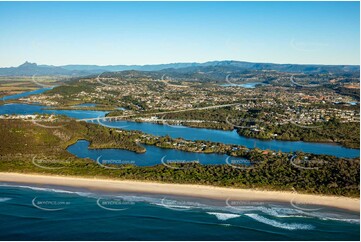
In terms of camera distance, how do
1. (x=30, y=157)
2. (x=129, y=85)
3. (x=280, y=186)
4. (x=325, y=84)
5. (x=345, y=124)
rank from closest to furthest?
(x=280, y=186) < (x=30, y=157) < (x=345, y=124) < (x=129, y=85) < (x=325, y=84)

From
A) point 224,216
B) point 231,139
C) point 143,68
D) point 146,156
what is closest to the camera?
point 224,216

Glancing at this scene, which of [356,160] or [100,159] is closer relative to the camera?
[356,160]

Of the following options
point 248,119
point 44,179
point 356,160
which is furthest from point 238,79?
point 44,179

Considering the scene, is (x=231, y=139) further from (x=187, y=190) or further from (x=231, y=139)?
(x=187, y=190)

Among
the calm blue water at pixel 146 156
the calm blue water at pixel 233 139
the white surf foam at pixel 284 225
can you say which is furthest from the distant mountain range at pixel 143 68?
the white surf foam at pixel 284 225

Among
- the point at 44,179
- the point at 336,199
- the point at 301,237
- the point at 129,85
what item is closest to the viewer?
the point at 301,237

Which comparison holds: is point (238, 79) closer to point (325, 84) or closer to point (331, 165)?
point (325, 84)

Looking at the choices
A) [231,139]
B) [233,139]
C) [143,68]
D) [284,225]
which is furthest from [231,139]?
[143,68]

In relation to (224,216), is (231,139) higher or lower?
higher

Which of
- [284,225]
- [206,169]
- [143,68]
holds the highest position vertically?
[143,68]
